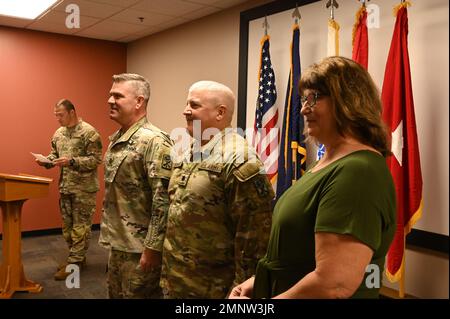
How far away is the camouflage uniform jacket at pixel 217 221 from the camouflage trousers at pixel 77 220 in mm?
2386

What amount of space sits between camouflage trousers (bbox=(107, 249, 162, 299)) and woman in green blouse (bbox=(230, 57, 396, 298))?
3.25 ft

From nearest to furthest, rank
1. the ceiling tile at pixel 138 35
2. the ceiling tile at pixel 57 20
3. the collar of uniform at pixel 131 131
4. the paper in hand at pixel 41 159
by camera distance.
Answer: the collar of uniform at pixel 131 131 < the paper in hand at pixel 41 159 < the ceiling tile at pixel 57 20 < the ceiling tile at pixel 138 35

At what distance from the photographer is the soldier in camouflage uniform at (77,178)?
3.83 meters

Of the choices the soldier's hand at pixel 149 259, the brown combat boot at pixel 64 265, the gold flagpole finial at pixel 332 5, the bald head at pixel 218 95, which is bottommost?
the brown combat boot at pixel 64 265

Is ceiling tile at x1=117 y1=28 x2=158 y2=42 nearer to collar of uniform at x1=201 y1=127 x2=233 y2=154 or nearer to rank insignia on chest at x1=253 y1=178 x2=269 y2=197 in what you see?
collar of uniform at x1=201 y1=127 x2=233 y2=154

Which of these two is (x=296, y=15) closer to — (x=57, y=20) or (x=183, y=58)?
(x=183, y=58)

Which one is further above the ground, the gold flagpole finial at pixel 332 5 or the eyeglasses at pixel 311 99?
the gold flagpole finial at pixel 332 5

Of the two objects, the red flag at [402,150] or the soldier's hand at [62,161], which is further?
the soldier's hand at [62,161]

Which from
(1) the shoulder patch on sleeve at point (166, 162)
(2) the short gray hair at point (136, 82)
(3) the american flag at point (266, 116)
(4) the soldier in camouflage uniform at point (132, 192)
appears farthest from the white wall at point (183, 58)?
(1) the shoulder patch on sleeve at point (166, 162)

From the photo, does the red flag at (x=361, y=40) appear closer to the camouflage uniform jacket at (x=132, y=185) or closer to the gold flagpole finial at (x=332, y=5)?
the gold flagpole finial at (x=332, y=5)

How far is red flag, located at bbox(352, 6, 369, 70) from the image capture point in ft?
8.40

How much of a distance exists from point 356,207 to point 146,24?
4197 millimetres

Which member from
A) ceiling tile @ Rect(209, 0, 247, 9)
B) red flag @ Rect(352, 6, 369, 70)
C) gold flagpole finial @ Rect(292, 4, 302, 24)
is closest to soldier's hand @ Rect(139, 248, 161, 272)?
red flag @ Rect(352, 6, 369, 70)
